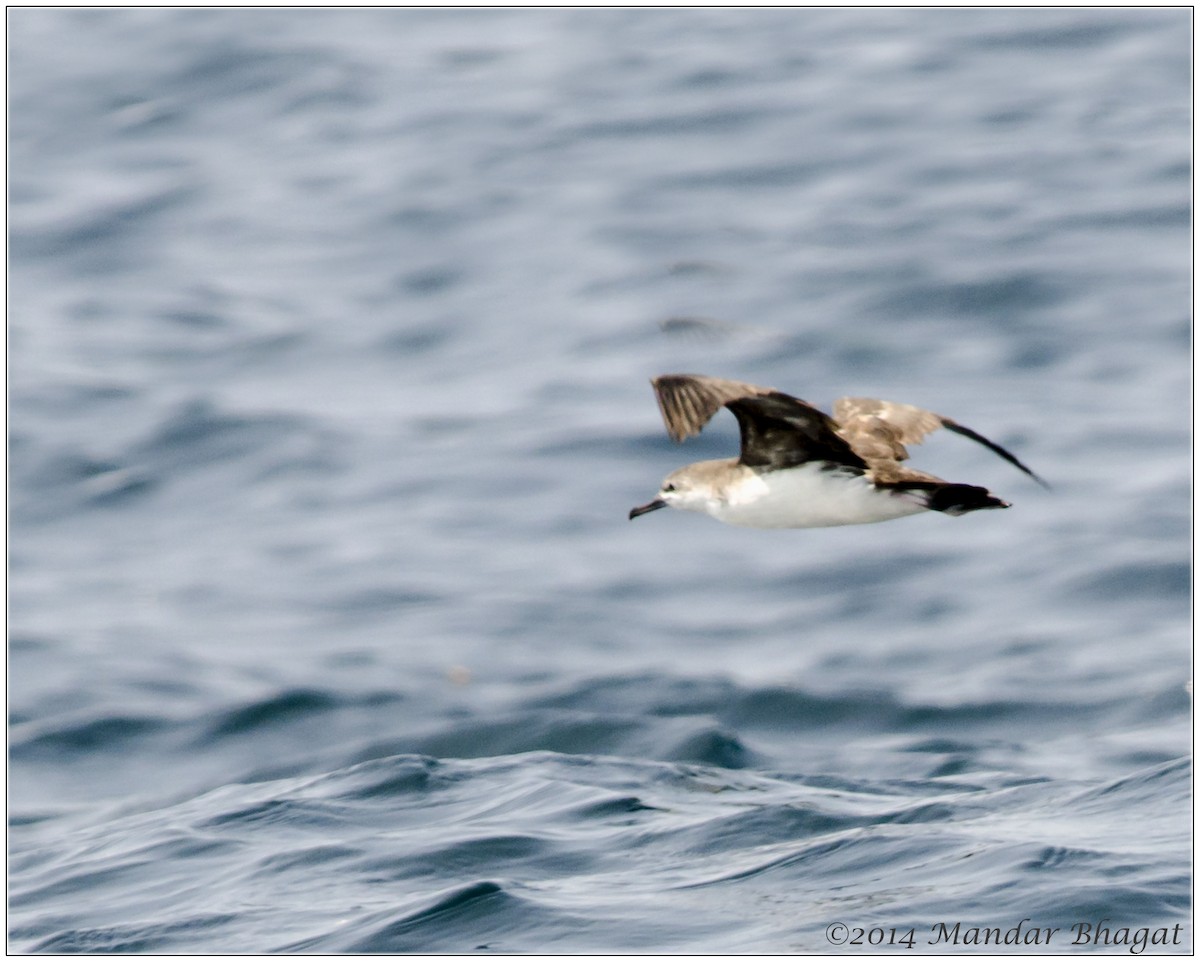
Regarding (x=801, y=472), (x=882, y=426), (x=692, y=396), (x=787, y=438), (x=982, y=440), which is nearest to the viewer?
(x=692, y=396)

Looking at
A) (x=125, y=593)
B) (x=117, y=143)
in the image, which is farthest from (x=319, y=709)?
(x=117, y=143)

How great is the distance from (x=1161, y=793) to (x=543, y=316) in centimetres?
947

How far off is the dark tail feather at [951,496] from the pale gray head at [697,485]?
32.5 inches

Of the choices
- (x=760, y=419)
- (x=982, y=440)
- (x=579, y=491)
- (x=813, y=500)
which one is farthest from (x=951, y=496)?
(x=579, y=491)

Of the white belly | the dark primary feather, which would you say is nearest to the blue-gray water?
the dark primary feather

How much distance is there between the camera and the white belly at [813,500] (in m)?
7.44

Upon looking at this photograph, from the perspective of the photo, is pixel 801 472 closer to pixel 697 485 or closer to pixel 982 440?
pixel 697 485

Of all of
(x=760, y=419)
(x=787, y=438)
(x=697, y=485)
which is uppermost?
(x=760, y=419)

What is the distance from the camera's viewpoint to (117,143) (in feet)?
73.3

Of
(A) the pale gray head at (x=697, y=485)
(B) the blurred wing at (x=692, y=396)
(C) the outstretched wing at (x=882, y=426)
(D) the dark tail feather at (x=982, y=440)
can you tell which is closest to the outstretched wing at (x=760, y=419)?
(B) the blurred wing at (x=692, y=396)

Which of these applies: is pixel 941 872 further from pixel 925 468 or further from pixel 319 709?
pixel 925 468

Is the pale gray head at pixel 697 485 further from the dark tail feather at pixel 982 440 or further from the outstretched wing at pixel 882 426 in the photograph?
the dark tail feather at pixel 982 440

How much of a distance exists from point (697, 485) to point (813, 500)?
2.21 feet

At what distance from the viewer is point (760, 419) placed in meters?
7.32
